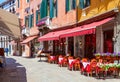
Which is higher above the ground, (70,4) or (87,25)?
(70,4)

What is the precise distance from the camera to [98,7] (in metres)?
21.0

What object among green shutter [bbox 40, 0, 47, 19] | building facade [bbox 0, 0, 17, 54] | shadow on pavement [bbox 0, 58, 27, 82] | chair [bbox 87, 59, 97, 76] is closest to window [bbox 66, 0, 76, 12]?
green shutter [bbox 40, 0, 47, 19]

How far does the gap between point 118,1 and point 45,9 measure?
59.8 feet

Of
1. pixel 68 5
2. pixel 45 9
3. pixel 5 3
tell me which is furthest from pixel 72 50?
pixel 5 3

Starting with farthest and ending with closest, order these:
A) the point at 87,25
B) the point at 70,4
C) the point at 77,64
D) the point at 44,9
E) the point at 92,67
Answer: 1. the point at 44,9
2. the point at 70,4
3. the point at 87,25
4. the point at 77,64
5. the point at 92,67

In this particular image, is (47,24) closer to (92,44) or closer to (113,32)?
(92,44)

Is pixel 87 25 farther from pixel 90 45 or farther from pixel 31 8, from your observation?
pixel 31 8

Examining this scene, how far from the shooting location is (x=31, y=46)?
148 ft

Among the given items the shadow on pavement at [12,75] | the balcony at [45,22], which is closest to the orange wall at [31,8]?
the balcony at [45,22]

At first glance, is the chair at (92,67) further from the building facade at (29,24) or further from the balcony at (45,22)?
the building facade at (29,24)

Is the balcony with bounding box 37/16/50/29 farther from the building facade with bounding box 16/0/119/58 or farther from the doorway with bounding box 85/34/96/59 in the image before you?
the doorway with bounding box 85/34/96/59

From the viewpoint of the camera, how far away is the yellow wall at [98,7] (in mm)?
18550

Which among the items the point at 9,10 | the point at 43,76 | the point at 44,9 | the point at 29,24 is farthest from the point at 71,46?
the point at 9,10

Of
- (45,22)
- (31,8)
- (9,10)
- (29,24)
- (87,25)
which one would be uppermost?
(9,10)
